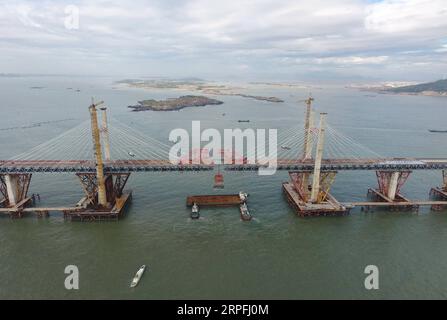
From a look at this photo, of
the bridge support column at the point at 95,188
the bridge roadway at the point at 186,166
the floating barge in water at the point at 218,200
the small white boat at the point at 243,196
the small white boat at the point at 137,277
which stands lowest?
the small white boat at the point at 137,277

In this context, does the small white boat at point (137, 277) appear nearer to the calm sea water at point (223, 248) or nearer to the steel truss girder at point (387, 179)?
the calm sea water at point (223, 248)

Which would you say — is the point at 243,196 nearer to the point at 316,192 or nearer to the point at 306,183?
the point at 306,183

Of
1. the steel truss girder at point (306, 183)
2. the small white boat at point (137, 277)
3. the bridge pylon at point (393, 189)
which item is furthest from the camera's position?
the bridge pylon at point (393, 189)

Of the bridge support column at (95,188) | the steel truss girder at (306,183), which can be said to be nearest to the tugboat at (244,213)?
the steel truss girder at (306,183)

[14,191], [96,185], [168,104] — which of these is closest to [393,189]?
[96,185]

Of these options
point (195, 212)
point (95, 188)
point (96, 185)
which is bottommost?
point (195, 212)

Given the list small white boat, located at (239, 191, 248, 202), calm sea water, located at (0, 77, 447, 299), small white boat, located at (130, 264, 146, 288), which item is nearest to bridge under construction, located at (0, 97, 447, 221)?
calm sea water, located at (0, 77, 447, 299)

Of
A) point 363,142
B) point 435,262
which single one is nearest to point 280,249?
point 435,262
